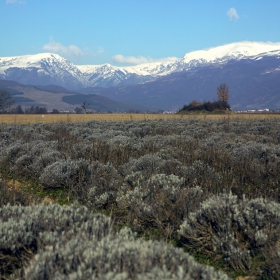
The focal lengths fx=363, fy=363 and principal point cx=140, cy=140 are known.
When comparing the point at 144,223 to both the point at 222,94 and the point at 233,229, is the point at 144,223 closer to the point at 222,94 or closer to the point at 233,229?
the point at 233,229

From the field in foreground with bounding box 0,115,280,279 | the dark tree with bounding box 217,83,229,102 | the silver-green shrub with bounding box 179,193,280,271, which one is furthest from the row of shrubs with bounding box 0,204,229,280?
the dark tree with bounding box 217,83,229,102

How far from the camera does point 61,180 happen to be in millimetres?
7988

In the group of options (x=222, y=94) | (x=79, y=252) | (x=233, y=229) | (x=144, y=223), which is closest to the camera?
(x=79, y=252)

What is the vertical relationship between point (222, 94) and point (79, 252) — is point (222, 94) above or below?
above

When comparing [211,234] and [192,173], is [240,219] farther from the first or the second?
[192,173]

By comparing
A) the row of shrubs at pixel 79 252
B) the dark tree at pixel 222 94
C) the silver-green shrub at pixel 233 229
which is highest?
the dark tree at pixel 222 94

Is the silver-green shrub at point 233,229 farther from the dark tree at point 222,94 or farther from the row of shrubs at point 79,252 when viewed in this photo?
the dark tree at point 222,94

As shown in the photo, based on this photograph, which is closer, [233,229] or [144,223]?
[233,229]

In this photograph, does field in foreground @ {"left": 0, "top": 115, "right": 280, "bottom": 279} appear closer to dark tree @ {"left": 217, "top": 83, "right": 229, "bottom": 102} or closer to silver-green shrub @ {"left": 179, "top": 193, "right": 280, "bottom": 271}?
silver-green shrub @ {"left": 179, "top": 193, "right": 280, "bottom": 271}

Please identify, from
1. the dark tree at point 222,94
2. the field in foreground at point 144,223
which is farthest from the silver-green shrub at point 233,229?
the dark tree at point 222,94

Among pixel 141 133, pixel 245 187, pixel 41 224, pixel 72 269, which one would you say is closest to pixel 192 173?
pixel 245 187

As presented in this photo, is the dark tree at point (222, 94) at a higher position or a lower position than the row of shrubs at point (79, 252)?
higher

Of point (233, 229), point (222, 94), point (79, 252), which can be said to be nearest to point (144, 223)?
point (233, 229)

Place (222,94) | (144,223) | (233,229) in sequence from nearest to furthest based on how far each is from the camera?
1. (233,229)
2. (144,223)
3. (222,94)
